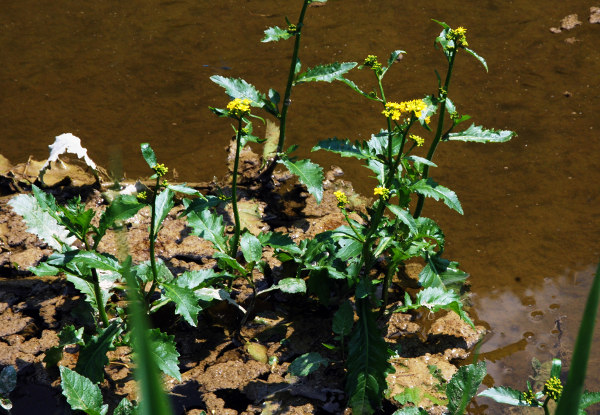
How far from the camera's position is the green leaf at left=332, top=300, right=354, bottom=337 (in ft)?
9.71

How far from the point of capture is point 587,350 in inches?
30.4

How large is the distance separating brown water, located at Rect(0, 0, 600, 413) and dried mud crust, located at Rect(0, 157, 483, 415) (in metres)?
0.41

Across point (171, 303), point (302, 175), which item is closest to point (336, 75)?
point (302, 175)

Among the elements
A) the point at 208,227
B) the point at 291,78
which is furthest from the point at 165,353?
the point at 291,78

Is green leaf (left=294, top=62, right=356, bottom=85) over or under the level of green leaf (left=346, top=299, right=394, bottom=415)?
over

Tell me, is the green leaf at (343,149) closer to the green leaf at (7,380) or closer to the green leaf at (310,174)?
the green leaf at (310,174)

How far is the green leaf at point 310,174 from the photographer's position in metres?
3.24

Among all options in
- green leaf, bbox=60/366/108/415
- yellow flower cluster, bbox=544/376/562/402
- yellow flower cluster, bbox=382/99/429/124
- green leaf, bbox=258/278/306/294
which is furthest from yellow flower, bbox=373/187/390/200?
green leaf, bbox=60/366/108/415

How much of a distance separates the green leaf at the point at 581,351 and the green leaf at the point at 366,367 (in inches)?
76.2

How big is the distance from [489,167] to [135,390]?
2.71 metres

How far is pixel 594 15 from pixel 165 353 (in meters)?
4.90

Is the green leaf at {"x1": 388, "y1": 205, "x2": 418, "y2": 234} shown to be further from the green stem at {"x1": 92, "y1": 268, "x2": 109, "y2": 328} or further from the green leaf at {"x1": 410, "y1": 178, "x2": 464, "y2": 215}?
the green stem at {"x1": 92, "y1": 268, "x2": 109, "y2": 328}

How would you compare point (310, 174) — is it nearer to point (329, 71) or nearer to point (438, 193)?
point (329, 71)

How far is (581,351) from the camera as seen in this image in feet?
2.56
